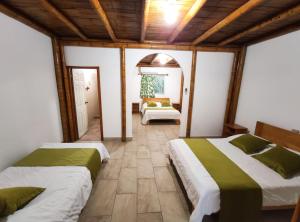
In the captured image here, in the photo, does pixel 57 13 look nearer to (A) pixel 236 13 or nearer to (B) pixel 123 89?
(B) pixel 123 89

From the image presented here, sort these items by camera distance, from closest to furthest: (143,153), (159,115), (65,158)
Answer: (65,158), (143,153), (159,115)

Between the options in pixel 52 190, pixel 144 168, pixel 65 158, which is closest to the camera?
pixel 52 190

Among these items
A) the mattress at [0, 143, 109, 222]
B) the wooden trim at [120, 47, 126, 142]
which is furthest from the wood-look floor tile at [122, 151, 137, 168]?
the mattress at [0, 143, 109, 222]

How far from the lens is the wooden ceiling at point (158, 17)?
A: 188cm

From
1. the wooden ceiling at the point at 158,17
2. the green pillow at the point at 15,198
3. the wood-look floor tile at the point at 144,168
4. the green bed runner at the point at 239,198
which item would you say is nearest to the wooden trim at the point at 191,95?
the wooden ceiling at the point at 158,17

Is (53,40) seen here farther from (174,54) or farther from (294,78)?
(294,78)

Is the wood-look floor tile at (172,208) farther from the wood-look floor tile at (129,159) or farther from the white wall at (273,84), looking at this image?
the white wall at (273,84)

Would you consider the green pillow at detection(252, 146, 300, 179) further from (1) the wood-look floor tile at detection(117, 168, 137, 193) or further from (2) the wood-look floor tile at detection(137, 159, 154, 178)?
(1) the wood-look floor tile at detection(117, 168, 137, 193)

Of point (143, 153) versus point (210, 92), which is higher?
point (210, 92)

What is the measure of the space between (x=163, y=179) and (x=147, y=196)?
46 centimetres

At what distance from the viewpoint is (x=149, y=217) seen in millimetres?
1781

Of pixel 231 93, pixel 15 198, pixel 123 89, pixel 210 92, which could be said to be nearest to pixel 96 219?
pixel 15 198

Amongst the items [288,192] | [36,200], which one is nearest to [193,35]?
[288,192]

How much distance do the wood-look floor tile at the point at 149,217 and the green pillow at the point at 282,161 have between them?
5.25ft
